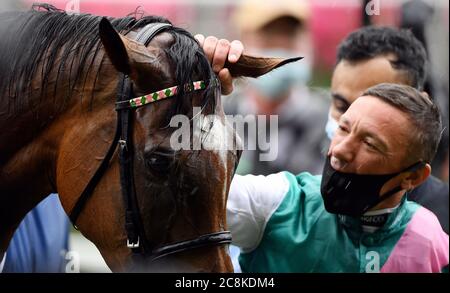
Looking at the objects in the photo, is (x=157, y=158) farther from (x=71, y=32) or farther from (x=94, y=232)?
(x=71, y=32)

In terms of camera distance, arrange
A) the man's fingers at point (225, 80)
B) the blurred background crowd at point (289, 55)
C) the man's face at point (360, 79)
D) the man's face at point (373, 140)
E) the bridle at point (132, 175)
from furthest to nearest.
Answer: the blurred background crowd at point (289, 55) < the man's face at point (360, 79) < the man's face at point (373, 140) < the man's fingers at point (225, 80) < the bridle at point (132, 175)

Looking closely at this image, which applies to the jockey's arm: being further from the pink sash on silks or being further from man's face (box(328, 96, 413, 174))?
the pink sash on silks

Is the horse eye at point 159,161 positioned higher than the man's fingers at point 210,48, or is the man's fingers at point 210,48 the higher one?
the man's fingers at point 210,48

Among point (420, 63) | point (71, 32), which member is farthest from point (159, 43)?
point (420, 63)

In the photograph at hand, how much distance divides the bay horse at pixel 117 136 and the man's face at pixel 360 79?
1.03m

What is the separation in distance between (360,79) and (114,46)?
1313 millimetres

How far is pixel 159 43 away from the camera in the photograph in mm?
1858

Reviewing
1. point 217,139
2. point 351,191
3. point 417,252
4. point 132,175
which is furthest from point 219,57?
point 417,252

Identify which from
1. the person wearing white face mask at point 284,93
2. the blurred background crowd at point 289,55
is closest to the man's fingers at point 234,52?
the blurred background crowd at point 289,55

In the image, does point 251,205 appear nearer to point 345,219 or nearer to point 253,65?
point 345,219

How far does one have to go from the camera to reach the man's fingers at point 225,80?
2021mm

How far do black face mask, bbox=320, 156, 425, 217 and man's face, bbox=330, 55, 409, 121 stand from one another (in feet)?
2.04

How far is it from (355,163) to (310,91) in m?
1.94

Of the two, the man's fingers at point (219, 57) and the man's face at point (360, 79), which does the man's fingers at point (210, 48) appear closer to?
the man's fingers at point (219, 57)
